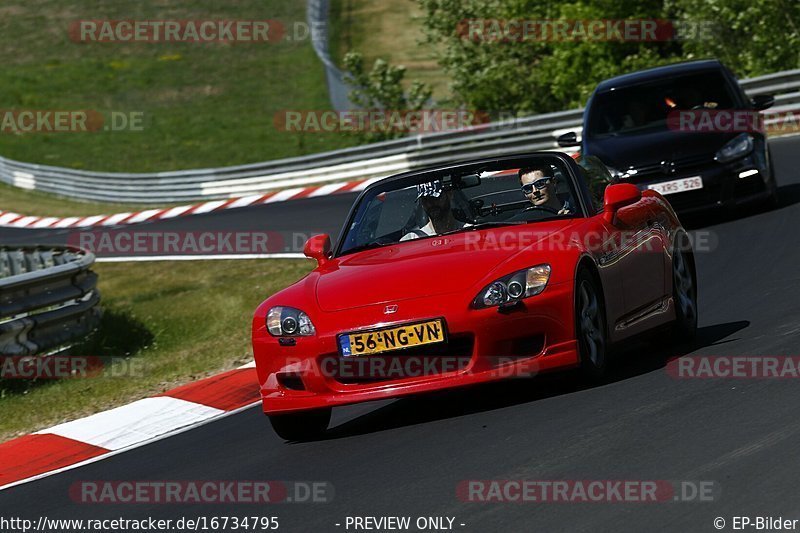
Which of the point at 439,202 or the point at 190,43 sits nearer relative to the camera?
the point at 439,202

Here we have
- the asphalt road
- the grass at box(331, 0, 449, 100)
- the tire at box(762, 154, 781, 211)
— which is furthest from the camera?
the grass at box(331, 0, 449, 100)

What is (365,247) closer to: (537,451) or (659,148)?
(537,451)

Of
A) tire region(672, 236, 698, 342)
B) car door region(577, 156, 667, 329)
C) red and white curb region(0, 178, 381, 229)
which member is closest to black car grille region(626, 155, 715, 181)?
tire region(672, 236, 698, 342)

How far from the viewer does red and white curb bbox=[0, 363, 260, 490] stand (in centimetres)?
816

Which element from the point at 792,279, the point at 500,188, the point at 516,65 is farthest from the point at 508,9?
the point at 500,188

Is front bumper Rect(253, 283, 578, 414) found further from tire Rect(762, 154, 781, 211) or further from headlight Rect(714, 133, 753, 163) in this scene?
tire Rect(762, 154, 781, 211)

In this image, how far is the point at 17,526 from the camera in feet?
21.0

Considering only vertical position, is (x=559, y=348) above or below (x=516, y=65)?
above

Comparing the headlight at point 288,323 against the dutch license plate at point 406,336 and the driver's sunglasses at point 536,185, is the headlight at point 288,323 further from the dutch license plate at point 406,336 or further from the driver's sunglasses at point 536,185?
the driver's sunglasses at point 536,185

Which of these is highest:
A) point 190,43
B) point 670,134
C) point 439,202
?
point 439,202

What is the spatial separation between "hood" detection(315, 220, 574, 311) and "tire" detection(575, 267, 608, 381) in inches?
13.5

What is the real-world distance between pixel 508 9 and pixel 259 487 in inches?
1085

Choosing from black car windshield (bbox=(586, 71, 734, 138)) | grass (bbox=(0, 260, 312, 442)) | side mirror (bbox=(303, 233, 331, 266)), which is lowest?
grass (bbox=(0, 260, 312, 442))

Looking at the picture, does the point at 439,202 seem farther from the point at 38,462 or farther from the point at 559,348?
the point at 38,462
